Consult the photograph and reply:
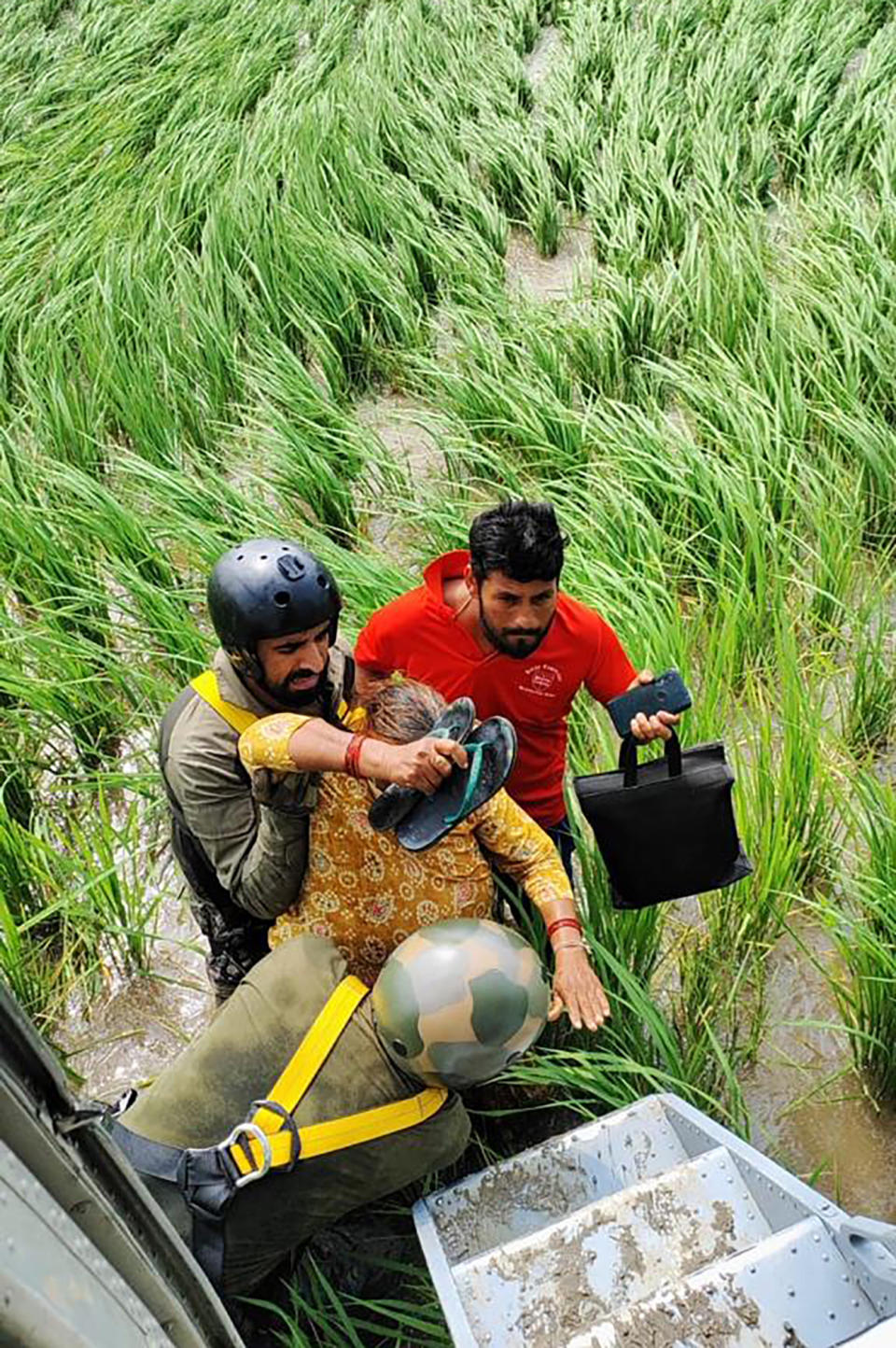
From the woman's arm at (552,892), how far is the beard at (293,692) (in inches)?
11.6

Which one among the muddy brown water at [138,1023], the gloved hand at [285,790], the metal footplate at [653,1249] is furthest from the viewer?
the muddy brown water at [138,1023]

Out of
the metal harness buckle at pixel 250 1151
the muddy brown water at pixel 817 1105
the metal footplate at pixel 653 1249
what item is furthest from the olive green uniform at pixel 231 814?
the muddy brown water at pixel 817 1105

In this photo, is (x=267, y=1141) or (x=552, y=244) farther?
(x=552, y=244)

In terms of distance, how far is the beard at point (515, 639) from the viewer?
174cm

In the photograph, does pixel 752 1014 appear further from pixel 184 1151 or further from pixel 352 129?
pixel 352 129

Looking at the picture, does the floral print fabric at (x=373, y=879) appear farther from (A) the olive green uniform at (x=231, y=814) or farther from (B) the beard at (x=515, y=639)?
(B) the beard at (x=515, y=639)

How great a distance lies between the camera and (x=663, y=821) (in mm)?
1677

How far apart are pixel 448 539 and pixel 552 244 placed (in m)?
2.28

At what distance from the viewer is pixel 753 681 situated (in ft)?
7.66

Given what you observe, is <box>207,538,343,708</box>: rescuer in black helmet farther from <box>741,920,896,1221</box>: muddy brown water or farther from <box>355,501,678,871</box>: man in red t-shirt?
<box>741,920,896,1221</box>: muddy brown water

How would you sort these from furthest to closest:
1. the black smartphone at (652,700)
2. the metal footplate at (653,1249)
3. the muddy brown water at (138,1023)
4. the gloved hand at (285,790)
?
1. the muddy brown water at (138,1023)
2. the black smartphone at (652,700)
3. the gloved hand at (285,790)
4. the metal footplate at (653,1249)

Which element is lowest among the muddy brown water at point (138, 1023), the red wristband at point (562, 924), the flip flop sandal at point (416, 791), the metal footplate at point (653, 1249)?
the metal footplate at point (653, 1249)

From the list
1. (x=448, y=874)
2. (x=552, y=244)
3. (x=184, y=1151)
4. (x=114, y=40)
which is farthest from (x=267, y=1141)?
(x=114, y=40)

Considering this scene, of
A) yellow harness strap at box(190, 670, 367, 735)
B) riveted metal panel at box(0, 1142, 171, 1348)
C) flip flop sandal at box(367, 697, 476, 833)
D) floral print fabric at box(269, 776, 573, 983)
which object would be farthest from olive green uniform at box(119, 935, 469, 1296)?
Answer: riveted metal panel at box(0, 1142, 171, 1348)
